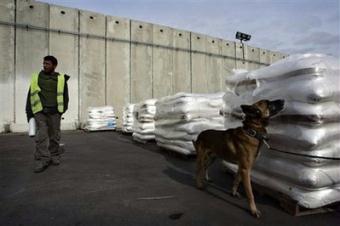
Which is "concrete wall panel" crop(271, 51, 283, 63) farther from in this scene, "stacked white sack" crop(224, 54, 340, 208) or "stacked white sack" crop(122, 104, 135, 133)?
"stacked white sack" crop(224, 54, 340, 208)

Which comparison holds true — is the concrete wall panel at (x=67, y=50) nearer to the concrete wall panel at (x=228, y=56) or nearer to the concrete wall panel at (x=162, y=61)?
the concrete wall panel at (x=162, y=61)

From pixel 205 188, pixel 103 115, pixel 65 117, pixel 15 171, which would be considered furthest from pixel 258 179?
pixel 65 117

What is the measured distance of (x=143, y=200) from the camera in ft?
12.3

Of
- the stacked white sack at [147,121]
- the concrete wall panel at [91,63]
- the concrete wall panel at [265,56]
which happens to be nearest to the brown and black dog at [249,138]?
the stacked white sack at [147,121]

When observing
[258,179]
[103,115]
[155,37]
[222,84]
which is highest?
[155,37]

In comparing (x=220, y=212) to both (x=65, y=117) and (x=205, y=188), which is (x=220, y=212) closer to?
(x=205, y=188)

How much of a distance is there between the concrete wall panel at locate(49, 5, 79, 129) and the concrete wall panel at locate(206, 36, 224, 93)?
342 inches

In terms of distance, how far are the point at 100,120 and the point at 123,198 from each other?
423 inches

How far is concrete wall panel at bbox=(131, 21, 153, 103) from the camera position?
17.6 metres

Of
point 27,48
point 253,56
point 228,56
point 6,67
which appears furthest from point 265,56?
point 6,67

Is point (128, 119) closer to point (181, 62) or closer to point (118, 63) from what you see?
point (118, 63)

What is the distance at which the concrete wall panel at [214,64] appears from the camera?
2095 centimetres

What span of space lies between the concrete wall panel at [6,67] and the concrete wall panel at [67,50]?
1.70 metres

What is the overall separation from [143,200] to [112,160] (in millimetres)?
2983
